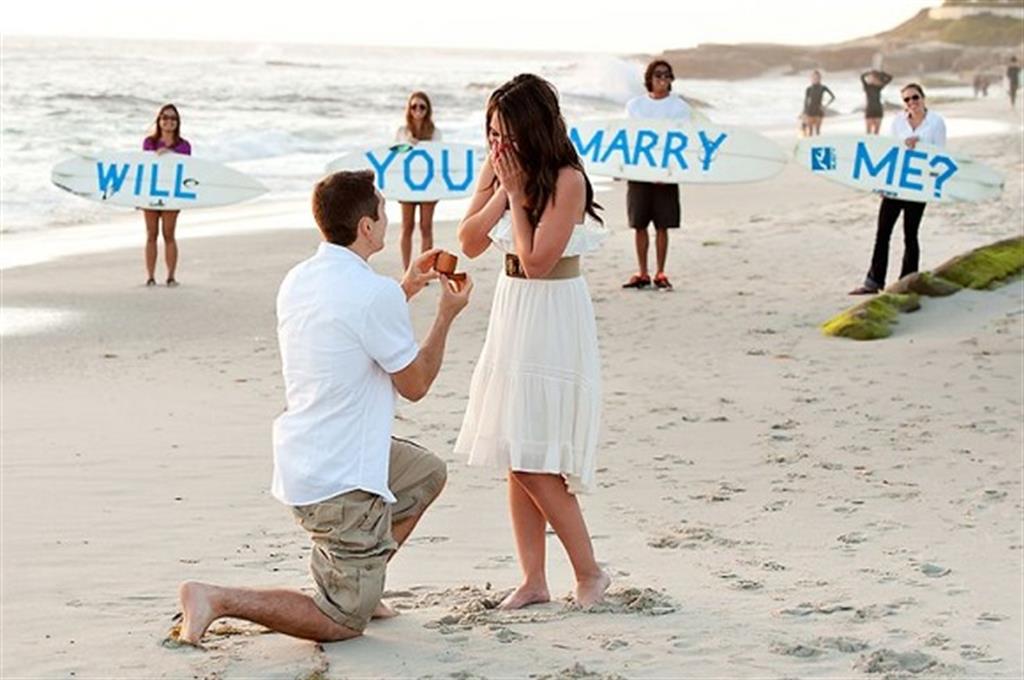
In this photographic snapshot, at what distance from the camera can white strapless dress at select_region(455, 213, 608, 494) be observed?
4695 millimetres

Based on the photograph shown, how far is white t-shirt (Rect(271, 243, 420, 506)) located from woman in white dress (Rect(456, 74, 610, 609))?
46cm

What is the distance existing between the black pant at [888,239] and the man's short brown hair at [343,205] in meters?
7.57

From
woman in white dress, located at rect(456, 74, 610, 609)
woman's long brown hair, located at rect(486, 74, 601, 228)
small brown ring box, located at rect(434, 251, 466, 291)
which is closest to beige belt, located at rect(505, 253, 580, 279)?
woman in white dress, located at rect(456, 74, 610, 609)

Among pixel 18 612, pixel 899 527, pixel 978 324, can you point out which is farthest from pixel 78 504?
pixel 978 324

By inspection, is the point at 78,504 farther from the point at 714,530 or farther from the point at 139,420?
the point at 714,530

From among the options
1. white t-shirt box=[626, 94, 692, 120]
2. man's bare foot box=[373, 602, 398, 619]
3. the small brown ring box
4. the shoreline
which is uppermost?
the small brown ring box

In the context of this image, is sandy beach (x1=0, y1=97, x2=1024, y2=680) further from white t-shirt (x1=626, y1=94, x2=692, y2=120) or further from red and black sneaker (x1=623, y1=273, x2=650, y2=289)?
white t-shirt (x1=626, y1=94, x2=692, y2=120)

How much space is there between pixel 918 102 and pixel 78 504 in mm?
7100

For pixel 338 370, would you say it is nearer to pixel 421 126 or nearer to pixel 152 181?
pixel 421 126

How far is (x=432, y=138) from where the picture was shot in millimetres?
12453

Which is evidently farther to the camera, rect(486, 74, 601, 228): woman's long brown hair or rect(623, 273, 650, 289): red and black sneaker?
rect(623, 273, 650, 289): red and black sneaker

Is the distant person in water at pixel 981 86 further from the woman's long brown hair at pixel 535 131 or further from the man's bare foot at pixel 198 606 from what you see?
the man's bare foot at pixel 198 606

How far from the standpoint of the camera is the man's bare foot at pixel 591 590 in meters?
4.85

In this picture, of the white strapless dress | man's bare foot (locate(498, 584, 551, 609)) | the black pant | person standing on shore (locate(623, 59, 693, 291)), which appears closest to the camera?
the white strapless dress
